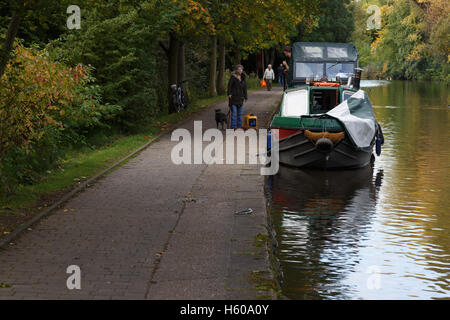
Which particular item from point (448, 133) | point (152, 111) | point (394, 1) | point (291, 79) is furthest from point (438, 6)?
point (152, 111)

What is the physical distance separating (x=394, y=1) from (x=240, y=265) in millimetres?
92285

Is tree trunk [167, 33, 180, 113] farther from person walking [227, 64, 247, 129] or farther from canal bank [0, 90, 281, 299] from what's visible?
canal bank [0, 90, 281, 299]

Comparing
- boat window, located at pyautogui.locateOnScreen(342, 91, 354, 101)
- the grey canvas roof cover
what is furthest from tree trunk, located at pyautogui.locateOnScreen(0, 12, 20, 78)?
the grey canvas roof cover

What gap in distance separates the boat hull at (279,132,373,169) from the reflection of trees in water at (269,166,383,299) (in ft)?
0.70

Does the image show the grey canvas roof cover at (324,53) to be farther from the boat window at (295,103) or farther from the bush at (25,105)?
the bush at (25,105)

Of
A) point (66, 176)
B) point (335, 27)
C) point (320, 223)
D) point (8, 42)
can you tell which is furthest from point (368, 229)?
point (335, 27)

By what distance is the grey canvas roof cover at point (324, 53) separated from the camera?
103ft

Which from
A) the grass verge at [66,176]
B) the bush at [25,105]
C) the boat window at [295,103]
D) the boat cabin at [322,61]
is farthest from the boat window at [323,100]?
the boat cabin at [322,61]

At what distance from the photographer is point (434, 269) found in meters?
9.15

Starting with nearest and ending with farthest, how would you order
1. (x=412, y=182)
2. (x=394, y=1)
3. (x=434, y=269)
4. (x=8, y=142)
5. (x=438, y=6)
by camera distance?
(x=434, y=269) < (x=8, y=142) < (x=412, y=182) < (x=438, y=6) < (x=394, y=1)

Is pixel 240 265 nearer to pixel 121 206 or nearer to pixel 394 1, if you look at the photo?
pixel 121 206

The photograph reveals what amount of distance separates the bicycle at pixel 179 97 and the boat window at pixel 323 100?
29.4 ft

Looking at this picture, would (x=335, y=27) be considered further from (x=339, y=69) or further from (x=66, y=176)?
(x=66, y=176)

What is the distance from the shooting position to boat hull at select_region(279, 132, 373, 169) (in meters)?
17.2
